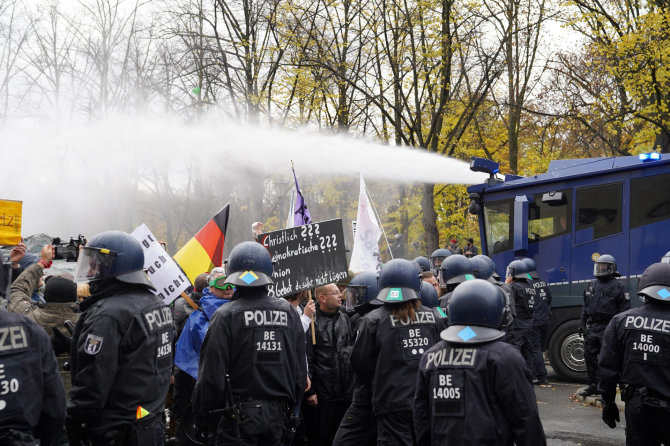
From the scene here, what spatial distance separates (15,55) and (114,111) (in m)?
4.15

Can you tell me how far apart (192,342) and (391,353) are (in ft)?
6.54

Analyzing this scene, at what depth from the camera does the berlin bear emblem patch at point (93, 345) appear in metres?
3.90

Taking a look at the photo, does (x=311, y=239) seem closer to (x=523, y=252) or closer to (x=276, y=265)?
(x=276, y=265)

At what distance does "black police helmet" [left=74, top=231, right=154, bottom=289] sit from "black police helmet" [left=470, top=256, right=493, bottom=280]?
4.22m

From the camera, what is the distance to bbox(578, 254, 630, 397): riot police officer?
9.78m

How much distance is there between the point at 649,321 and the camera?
511cm

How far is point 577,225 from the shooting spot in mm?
12328

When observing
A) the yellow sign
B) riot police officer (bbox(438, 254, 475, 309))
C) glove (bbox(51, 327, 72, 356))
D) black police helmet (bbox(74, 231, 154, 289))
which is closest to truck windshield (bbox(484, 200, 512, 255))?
riot police officer (bbox(438, 254, 475, 309))

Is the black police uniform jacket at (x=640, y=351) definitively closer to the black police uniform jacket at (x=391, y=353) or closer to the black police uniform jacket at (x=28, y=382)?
the black police uniform jacket at (x=391, y=353)

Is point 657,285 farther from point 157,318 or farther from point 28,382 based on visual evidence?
point 28,382

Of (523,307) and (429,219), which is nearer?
(523,307)

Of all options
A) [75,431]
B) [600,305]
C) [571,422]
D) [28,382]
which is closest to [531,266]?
[600,305]

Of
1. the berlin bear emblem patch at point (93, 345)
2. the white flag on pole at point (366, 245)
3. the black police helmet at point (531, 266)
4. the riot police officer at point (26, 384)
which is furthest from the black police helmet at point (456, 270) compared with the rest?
the black police helmet at point (531, 266)

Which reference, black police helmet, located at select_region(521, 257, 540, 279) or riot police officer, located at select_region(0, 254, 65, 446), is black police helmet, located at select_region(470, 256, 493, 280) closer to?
black police helmet, located at select_region(521, 257, 540, 279)
